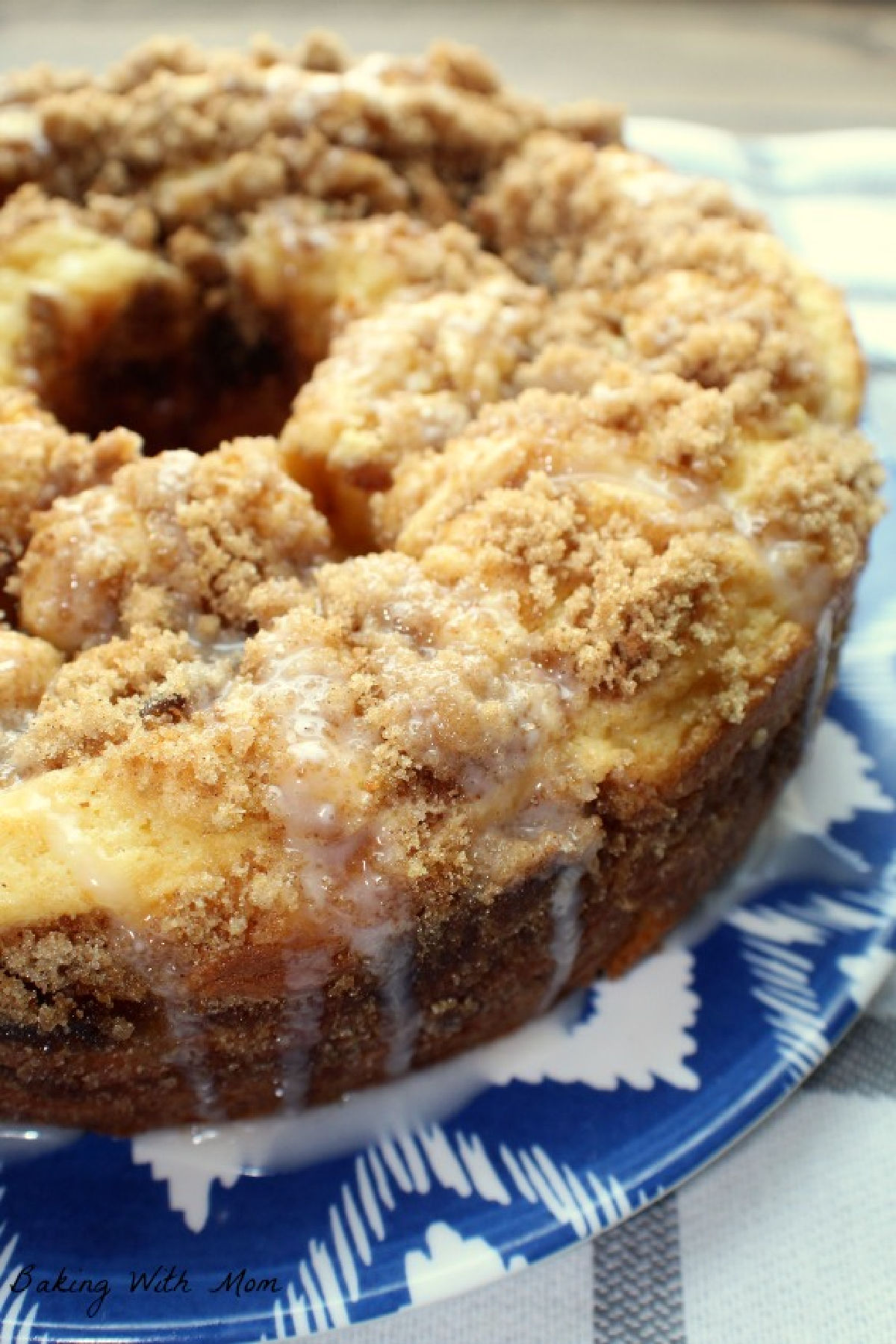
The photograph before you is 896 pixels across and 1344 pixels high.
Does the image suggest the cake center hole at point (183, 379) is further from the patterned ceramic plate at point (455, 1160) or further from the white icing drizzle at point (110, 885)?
the patterned ceramic plate at point (455, 1160)

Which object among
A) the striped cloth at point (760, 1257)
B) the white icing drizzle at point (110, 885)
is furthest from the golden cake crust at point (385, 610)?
the striped cloth at point (760, 1257)

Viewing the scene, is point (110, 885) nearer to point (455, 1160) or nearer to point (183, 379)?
point (455, 1160)

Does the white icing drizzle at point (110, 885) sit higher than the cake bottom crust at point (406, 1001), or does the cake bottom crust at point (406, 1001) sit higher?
the white icing drizzle at point (110, 885)

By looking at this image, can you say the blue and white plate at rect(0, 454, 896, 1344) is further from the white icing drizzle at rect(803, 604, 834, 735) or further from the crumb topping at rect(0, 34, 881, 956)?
the crumb topping at rect(0, 34, 881, 956)

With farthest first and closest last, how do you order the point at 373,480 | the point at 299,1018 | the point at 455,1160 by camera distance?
the point at 373,480, the point at 455,1160, the point at 299,1018

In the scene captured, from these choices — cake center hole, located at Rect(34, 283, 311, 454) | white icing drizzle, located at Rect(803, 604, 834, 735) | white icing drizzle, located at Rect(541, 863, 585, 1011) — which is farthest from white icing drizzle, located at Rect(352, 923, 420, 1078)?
cake center hole, located at Rect(34, 283, 311, 454)

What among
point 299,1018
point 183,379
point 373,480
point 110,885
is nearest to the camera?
point 110,885

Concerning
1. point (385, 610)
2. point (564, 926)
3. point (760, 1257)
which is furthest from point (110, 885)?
point (760, 1257)
